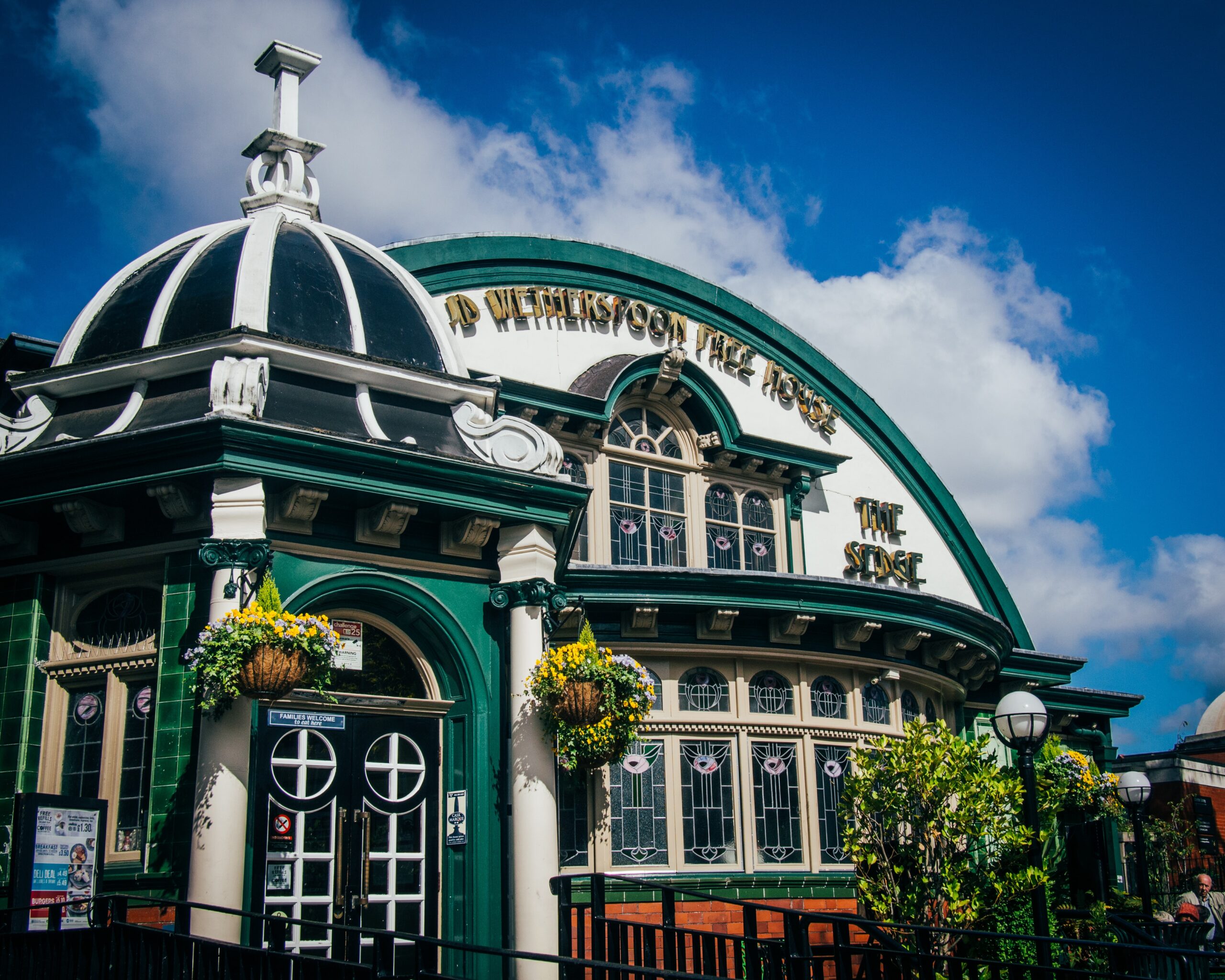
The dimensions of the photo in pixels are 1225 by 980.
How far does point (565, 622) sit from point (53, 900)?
6.78m

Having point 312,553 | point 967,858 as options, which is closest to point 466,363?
point 312,553

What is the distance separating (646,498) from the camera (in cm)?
1759

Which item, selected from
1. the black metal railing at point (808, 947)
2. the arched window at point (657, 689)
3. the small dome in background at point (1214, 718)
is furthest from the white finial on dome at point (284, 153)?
the small dome in background at point (1214, 718)

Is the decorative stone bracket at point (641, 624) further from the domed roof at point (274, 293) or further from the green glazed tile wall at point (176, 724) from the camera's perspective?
the green glazed tile wall at point (176, 724)

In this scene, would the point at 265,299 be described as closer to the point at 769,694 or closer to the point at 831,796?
the point at 769,694

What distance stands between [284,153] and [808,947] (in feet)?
33.4

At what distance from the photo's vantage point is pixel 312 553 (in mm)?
11258

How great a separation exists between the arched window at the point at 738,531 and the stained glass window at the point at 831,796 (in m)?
3.10

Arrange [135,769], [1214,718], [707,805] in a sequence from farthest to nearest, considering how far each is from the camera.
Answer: [1214,718], [707,805], [135,769]

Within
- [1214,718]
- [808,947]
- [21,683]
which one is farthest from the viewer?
[1214,718]

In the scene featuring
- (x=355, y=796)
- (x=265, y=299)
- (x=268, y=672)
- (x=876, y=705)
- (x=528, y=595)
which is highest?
(x=265, y=299)

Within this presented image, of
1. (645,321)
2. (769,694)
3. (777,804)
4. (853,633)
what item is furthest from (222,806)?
(645,321)

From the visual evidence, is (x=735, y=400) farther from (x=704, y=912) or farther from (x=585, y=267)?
(x=704, y=912)

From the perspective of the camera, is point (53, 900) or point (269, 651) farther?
point (269, 651)
